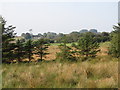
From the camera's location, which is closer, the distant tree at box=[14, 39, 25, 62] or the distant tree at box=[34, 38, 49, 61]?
the distant tree at box=[14, 39, 25, 62]

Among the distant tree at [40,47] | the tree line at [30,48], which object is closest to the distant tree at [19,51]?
the tree line at [30,48]

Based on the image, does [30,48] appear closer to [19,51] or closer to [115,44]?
[19,51]

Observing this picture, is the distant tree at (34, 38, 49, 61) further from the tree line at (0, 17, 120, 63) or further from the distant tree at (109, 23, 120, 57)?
the distant tree at (109, 23, 120, 57)

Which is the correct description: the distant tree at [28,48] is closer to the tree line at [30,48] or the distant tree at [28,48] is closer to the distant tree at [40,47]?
the tree line at [30,48]

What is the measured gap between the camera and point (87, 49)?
61.3 ft

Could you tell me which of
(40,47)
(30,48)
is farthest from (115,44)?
(30,48)

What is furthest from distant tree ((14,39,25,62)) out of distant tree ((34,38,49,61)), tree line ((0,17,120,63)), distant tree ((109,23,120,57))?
distant tree ((109,23,120,57))

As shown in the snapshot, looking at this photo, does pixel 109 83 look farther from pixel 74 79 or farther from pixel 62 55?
pixel 62 55

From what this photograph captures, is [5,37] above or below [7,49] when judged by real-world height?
above

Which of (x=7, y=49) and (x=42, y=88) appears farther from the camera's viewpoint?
(x=7, y=49)

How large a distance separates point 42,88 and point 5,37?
1441cm

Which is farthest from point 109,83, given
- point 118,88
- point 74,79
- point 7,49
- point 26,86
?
point 7,49

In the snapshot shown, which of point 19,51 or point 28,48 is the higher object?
point 28,48

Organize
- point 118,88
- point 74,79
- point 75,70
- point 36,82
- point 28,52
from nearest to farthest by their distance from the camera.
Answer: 1. point 118,88
2. point 36,82
3. point 74,79
4. point 75,70
5. point 28,52
